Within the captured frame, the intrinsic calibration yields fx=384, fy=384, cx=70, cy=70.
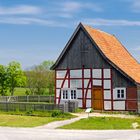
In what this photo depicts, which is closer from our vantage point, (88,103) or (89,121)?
(89,121)

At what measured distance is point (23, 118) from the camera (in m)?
31.6

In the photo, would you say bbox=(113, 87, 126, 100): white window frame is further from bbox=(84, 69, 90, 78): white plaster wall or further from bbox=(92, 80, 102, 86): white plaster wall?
bbox=(84, 69, 90, 78): white plaster wall

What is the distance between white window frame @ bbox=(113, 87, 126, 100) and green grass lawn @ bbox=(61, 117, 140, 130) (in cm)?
647

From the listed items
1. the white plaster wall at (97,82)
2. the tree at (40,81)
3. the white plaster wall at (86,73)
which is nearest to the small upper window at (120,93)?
the white plaster wall at (97,82)

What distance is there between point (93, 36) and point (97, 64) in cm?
289

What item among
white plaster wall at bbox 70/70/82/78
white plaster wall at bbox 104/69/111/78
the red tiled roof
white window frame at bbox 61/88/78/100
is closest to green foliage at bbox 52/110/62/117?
white window frame at bbox 61/88/78/100

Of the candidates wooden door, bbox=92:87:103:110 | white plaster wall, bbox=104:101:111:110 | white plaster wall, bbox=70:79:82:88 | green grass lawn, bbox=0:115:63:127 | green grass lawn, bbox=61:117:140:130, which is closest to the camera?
green grass lawn, bbox=61:117:140:130

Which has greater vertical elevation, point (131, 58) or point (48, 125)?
point (131, 58)

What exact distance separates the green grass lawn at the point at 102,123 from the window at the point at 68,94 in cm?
902

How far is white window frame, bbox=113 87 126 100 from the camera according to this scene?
3666 centimetres

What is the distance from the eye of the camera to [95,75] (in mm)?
38250

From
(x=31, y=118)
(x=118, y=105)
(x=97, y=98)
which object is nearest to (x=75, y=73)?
(x=97, y=98)

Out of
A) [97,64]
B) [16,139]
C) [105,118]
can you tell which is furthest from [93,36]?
[16,139]

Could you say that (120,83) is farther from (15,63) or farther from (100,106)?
(15,63)
